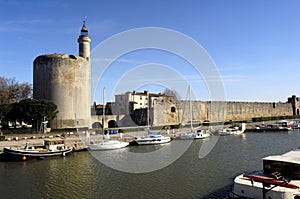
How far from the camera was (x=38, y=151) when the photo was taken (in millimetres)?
18750

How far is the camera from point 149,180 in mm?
12570

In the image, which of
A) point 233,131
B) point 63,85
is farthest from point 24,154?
point 233,131

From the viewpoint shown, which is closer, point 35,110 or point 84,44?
point 35,110

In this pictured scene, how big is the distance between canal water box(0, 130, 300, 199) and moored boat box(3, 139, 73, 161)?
2.38 ft

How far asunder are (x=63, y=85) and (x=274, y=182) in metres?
29.3

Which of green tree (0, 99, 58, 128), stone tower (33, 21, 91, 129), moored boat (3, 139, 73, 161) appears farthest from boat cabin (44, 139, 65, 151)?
stone tower (33, 21, 91, 129)

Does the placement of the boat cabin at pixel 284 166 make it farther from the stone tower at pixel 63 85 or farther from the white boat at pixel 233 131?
the stone tower at pixel 63 85

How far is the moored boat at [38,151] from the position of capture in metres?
18.1

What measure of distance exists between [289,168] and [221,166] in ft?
19.3

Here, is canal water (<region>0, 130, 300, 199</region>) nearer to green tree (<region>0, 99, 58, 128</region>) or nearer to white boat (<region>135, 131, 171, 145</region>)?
white boat (<region>135, 131, 171, 145</region>)

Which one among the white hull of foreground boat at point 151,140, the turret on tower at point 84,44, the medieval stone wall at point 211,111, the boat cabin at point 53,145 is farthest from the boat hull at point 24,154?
the medieval stone wall at point 211,111

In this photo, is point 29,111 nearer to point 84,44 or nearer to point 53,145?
point 53,145

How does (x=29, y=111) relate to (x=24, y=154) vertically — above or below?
above

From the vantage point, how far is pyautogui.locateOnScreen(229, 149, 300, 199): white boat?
7.87m
